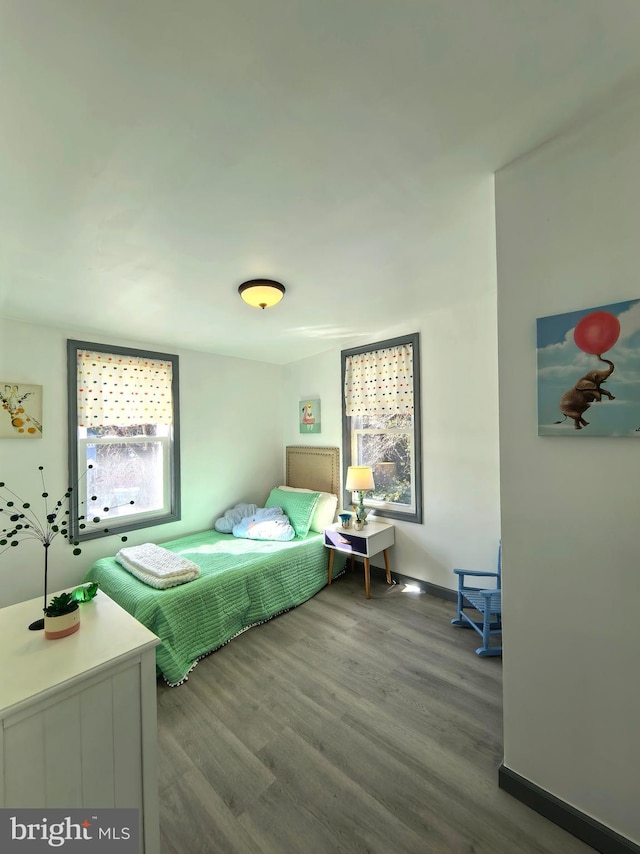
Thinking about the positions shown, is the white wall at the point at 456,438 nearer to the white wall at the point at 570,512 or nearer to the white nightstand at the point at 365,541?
the white nightstand at the point at 365,541

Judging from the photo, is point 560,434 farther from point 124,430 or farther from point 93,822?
point 124,430

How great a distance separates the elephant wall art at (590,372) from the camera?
1139 millimetres

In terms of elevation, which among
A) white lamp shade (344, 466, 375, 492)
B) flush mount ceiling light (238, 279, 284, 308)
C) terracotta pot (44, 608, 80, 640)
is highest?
flush mount ceiling light (238, 279, 284, 308)

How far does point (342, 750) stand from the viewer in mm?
1600

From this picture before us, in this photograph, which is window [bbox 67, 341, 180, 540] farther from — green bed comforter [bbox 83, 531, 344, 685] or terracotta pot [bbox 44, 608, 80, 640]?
terracotta pot [bbox 44, 608, 80, 640]

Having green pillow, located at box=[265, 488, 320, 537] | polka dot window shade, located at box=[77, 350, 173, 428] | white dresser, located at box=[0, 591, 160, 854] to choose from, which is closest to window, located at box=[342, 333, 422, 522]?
green pillow, located at box=[265, 488, 320, 537]

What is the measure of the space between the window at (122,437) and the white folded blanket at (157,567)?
430 millimetres

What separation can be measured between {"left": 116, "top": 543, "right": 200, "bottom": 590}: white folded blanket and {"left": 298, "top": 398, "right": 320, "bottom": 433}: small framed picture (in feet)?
6.54

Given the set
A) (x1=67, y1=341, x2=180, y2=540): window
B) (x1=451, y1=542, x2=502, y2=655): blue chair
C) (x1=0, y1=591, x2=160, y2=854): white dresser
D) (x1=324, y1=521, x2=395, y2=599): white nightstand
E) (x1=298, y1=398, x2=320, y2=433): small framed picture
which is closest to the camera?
(x1=0, y1=591, x2=160, y2=854): white dresser

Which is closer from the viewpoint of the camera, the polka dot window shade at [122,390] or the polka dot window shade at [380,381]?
the polka dot window shade at [122,390]

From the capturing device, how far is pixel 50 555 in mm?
2674

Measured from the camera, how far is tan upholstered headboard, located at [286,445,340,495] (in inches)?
148

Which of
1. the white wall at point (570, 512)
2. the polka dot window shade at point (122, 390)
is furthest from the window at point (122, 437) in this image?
the white wall at point (570, 512)

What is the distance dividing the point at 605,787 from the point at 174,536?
3304mm
